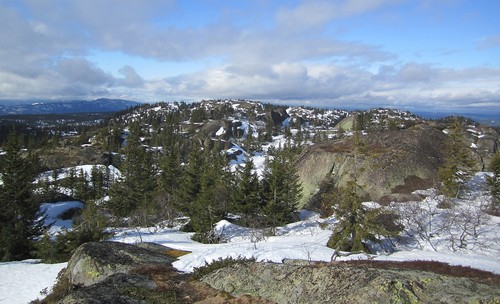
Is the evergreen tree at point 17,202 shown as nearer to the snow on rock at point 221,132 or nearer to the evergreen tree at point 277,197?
the evergreen tree at point 277,197

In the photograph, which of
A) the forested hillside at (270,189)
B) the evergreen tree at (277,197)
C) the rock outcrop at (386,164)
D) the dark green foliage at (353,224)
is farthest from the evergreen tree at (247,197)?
the dark green foliage at (353,224)

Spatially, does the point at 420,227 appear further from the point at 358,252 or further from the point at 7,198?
the point at 7,198

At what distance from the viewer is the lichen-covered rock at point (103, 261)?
40.3ft

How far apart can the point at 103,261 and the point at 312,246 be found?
41.2 feet

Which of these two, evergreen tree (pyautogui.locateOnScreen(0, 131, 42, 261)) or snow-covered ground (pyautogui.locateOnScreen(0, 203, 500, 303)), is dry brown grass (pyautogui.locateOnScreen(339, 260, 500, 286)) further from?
evergreen tree (pyautogui.locateOnScreen(0, 131, 42, 261))

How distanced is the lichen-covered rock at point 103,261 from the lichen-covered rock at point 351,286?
5259mm

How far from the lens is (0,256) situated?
2512cm

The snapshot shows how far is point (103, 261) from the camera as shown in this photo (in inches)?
497

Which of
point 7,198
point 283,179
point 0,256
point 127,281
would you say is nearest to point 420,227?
point 283,179

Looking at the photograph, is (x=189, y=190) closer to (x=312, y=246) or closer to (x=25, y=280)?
(x=312, y=246)

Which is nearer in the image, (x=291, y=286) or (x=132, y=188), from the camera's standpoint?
(x=291, y=286)

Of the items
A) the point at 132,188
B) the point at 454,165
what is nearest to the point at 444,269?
the point at 454,165

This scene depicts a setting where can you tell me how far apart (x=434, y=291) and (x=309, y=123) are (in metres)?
186

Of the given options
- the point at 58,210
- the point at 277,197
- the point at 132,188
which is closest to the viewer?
the point at 277,197
